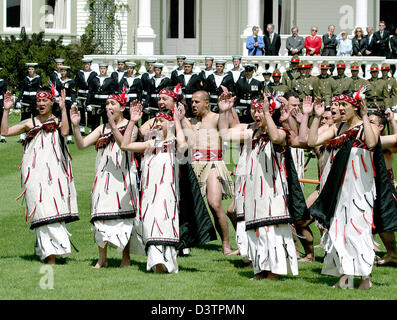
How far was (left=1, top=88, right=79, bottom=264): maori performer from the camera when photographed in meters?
10.4

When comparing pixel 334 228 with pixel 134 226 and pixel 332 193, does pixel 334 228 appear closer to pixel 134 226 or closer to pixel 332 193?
pixel 332 193

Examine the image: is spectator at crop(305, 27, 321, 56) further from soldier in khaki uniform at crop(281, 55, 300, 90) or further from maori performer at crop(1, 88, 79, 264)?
maori performer at crop(1, 88, 79, 264)

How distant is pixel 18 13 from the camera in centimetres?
3366

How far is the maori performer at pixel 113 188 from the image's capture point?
10.2 m

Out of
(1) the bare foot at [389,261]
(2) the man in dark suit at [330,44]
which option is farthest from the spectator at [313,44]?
(1) the bare foot at [389,261]

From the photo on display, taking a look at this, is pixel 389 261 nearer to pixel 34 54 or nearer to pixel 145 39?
pixel 34 54

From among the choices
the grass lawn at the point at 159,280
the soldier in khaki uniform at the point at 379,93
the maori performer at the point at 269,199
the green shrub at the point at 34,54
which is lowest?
the grass lawn at the point at 159,280

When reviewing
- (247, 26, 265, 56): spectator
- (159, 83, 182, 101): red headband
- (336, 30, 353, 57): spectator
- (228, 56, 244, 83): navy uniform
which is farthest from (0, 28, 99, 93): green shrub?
(159, 83, 182, 101): red headband

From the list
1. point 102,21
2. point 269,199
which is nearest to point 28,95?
point 102,21

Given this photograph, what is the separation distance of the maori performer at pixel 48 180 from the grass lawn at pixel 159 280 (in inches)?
11.5

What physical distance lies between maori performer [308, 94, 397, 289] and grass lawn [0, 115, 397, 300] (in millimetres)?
298

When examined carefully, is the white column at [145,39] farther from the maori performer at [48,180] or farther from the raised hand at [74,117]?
the raised hand at [74,117]

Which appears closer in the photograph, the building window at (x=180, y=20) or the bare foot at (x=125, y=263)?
the bare foot at (x=125, y=263)

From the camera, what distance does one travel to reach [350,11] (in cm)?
3447
